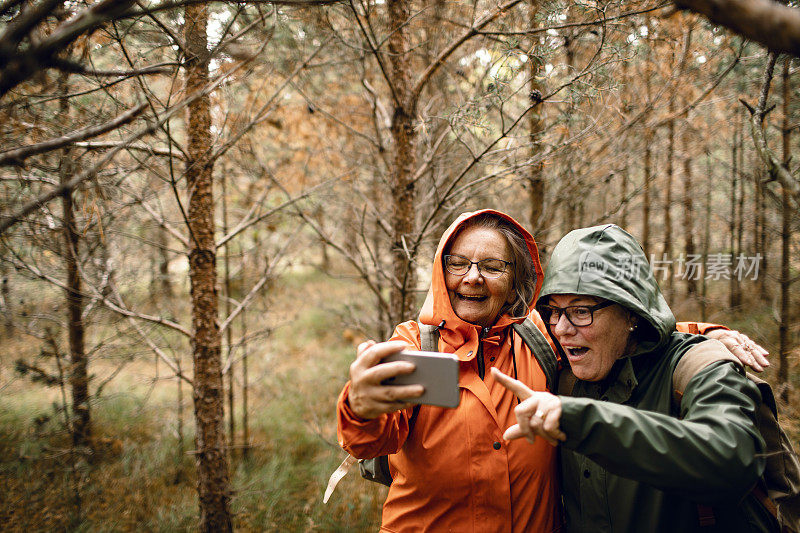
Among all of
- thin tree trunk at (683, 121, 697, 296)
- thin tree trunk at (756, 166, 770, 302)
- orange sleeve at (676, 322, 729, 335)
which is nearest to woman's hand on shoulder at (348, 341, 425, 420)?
orange sleeve at (676, 322, 729, 335)

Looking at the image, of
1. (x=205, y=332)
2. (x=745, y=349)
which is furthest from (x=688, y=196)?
(x=205, y=332)

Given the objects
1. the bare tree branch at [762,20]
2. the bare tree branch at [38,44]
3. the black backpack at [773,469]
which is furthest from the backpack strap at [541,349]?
the bare tree branch at [38,44]

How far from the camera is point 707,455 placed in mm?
1133

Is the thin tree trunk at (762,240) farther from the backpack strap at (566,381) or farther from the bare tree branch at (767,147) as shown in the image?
the backpack strap at (566,381)

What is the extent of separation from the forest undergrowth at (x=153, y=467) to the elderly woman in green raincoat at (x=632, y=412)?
3089 mm

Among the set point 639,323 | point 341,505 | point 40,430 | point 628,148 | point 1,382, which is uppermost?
point 628,148

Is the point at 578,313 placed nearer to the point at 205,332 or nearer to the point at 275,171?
the point at 205,332

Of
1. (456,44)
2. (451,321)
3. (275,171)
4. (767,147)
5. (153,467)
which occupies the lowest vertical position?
(153,467)

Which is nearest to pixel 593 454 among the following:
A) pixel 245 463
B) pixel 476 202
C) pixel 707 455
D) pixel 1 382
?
pixel 707 455

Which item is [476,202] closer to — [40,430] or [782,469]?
[782,469]

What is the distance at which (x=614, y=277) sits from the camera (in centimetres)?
171

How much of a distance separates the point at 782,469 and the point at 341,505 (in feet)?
15.0

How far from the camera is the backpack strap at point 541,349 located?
1928mm

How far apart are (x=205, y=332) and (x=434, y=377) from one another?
99.2 inches
